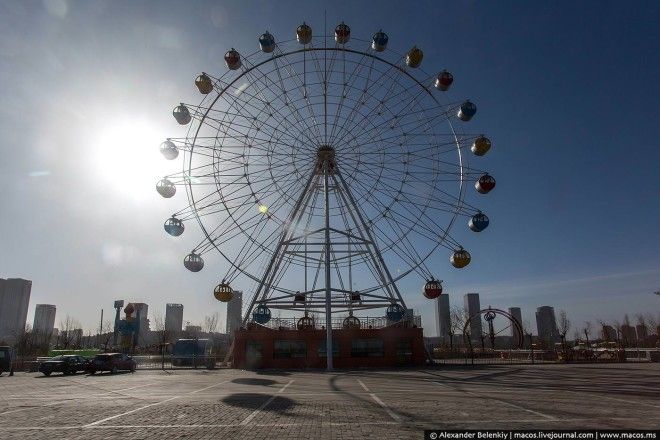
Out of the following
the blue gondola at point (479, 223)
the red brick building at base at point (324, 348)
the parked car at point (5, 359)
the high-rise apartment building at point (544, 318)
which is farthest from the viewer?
the high-rise apartment building at point (544, 318)

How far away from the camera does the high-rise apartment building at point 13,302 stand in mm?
148250

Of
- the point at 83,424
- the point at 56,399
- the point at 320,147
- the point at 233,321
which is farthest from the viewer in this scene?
the point at 233,321

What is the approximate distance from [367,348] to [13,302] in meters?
156

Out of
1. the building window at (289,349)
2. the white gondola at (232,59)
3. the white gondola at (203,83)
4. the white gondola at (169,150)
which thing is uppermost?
the white gondola at (232,59)

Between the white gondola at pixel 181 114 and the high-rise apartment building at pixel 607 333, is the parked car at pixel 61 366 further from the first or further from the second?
the high-rise apartment building at pixel 607 333

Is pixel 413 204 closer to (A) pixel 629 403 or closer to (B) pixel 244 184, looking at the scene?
(B) pixel 244 184

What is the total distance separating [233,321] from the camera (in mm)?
150500

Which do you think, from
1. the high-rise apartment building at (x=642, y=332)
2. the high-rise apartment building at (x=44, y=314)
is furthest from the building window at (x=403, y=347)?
the high-rise apartment building at (x=44, y=314)

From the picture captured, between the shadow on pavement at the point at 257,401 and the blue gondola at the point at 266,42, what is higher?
the blue gondola at the point at 266,42

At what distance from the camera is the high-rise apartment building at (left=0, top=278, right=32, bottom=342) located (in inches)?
5837

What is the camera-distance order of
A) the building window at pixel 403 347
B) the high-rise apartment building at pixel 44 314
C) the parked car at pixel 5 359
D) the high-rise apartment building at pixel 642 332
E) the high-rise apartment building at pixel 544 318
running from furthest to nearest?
1. the high-rise apartment building at pixel 44 314
2. the high-rise apartment building at pixel 544 318
3. the high-rise apartment building at pixel 642 332
4. the building window at pixel 403 347
5. the parked car at pixel 5 359

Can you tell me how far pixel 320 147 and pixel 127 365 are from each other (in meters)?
24.1

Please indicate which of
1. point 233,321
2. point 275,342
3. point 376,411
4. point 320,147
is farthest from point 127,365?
point 233,321

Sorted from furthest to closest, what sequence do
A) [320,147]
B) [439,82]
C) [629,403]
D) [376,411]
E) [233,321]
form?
[233,321] < [320,147] < [439,82] < [629,403] < [376,411]
